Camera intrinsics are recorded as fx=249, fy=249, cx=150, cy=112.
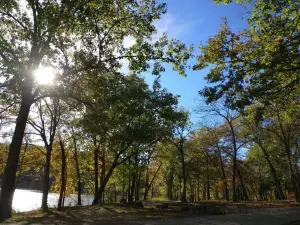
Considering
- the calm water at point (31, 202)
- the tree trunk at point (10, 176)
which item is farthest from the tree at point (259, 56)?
the calm water at point (31, 202)

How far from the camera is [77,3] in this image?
10430mm

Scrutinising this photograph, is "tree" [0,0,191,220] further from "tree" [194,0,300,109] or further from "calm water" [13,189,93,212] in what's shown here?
"calm water" [13,189,93,212]

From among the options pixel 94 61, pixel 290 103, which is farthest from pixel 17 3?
pixel 290 103

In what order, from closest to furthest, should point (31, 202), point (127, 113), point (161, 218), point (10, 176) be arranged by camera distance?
1. point (10, 176)
2. point (161, 218)
3. point (127, 113)
4. point (31, 202)

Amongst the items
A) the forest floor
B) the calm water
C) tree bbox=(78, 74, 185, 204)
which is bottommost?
the calm water

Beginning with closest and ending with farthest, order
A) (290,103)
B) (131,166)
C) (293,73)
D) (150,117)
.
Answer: (293,73)
(290,103)
(150,117)
(131,166)

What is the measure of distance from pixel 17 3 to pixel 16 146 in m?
6.79

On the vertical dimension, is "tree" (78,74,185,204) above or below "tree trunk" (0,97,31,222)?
above

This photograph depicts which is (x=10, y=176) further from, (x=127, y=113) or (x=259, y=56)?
(x=259, y=56)

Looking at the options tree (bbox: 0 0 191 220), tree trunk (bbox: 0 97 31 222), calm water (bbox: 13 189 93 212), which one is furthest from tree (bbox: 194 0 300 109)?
calm water (bbox: 13 189 93 212)

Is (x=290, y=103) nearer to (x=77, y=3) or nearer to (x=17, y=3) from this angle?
(x=77, y=3)

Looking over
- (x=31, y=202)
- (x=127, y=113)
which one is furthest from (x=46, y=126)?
(x=31, y=202)

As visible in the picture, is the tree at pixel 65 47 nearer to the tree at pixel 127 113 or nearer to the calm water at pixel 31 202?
the tree at pixel 127 113

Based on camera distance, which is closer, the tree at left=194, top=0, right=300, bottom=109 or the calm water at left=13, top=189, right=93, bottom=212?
the tree at left=194, top=0, right=300, bottom=109
